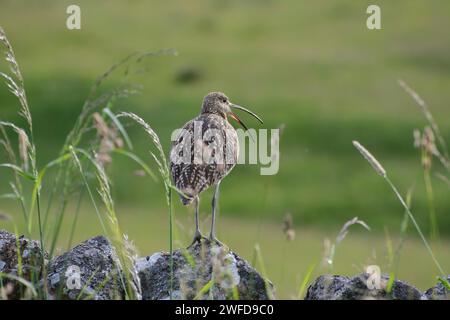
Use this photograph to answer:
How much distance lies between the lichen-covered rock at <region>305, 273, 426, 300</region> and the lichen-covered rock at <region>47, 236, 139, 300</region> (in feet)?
3.79

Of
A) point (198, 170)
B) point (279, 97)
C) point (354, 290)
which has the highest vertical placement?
point (279, 97)

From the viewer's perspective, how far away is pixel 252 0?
60469 millimetres

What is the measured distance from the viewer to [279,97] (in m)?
45.9

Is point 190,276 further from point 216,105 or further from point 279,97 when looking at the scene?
point 279,97

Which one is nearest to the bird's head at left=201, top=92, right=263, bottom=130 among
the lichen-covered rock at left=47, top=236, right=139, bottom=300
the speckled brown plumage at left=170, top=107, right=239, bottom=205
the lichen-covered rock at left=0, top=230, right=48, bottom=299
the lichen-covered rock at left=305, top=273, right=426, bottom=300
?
the speckled brown plumage at left=170, top=107, right=239, bottom=205

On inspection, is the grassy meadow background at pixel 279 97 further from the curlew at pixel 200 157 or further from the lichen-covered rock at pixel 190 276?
the lichen-covered rock at pixel 190 276

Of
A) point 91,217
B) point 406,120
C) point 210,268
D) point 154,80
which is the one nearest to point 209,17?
point 154,80

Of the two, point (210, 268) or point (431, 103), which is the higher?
point (431, 103)

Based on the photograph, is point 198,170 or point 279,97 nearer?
point 198,170

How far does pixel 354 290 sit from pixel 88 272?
1.59 meters

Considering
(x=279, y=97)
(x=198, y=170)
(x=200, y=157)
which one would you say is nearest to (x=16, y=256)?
(x=200, y=157)

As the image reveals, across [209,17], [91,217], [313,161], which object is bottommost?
[91,217]

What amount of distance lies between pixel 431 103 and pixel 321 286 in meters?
39.8
